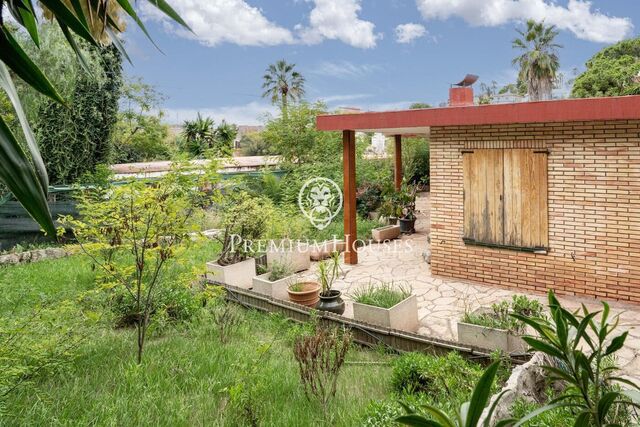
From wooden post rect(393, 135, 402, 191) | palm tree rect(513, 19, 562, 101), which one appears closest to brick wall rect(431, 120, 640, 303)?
wooden post rect(393, 135, 402, 191)

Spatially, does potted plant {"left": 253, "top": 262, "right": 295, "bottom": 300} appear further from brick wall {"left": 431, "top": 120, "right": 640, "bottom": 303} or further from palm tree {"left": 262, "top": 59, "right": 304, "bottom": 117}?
palm tree {"left": 262, "top": 59, "right": 304, "bottom": 117}

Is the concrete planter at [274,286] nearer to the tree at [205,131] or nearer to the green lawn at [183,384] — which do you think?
the green lawn at [183,384]

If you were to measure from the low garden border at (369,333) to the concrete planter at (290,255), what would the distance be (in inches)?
60.0

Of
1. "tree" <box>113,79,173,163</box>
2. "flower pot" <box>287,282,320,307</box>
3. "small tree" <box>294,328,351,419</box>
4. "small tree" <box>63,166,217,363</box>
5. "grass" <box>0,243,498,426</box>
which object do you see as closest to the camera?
"grass" <box>0,243,498,426</box>

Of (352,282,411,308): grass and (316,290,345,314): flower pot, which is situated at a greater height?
(352,282,411,308): grass

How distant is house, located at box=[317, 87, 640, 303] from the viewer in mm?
6711

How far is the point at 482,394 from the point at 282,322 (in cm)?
529

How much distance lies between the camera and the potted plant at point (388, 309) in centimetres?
609

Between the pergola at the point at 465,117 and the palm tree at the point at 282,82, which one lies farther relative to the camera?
A: the palm tree at the point at 282,82

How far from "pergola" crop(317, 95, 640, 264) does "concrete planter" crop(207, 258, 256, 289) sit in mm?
2049

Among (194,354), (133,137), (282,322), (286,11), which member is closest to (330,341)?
(194,354)

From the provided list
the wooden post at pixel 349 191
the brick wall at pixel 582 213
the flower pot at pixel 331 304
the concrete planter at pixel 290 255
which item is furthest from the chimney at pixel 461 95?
the flower pot at pixel 331 304

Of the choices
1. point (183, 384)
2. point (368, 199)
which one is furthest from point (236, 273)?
point (368, 199)

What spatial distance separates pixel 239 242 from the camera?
8.71 metres
